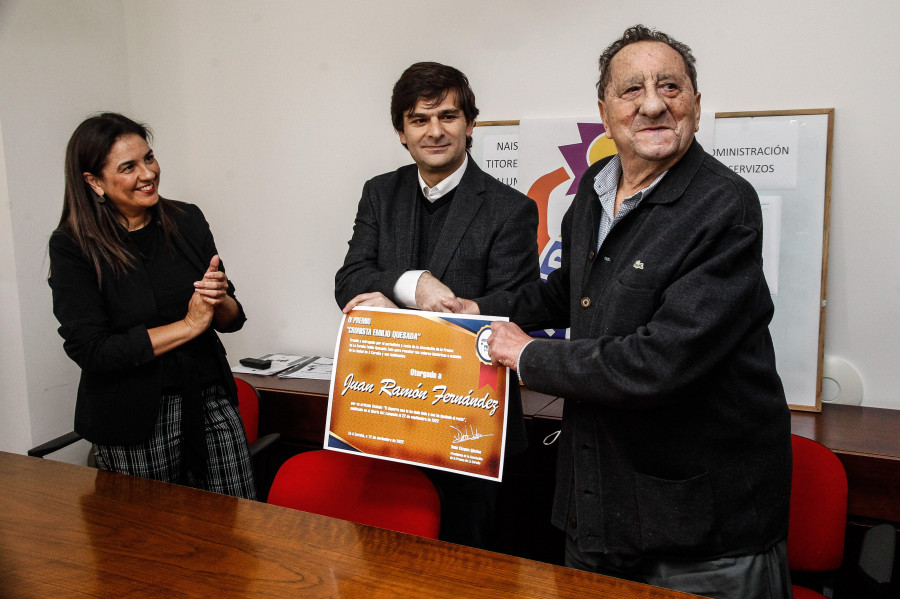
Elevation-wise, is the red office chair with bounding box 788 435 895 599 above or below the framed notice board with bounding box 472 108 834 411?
below

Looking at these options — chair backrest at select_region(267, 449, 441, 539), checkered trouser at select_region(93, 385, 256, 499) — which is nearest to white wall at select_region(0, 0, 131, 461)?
checkered trouser at select_region(93, 385, 256, 499)

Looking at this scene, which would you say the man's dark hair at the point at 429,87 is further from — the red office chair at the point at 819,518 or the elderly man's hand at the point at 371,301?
the red office chair at the point at 819,518

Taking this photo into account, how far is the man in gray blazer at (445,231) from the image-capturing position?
179 centimetres

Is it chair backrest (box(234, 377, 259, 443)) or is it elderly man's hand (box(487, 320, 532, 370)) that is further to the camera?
chair backrest (box(234, 377, 259, 443))

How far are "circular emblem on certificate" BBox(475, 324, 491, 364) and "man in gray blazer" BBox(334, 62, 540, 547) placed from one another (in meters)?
0.26

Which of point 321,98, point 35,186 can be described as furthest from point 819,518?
point 35,186

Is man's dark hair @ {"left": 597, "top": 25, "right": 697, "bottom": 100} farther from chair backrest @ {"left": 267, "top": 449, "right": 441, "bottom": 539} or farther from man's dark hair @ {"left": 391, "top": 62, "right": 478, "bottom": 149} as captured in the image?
chair backrest @ {"left": 267, "top": 449, "right": 441, "bottom": 539}

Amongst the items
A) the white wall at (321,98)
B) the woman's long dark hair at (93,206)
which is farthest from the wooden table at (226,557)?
the white wall at (321,98)

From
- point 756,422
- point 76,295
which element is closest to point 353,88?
point 76,295

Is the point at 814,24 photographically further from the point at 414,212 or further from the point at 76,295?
the point at 76,295

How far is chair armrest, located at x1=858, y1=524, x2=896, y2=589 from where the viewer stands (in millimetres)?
1401

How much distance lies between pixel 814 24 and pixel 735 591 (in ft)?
7.05

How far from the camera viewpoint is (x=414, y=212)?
1.86 meters
